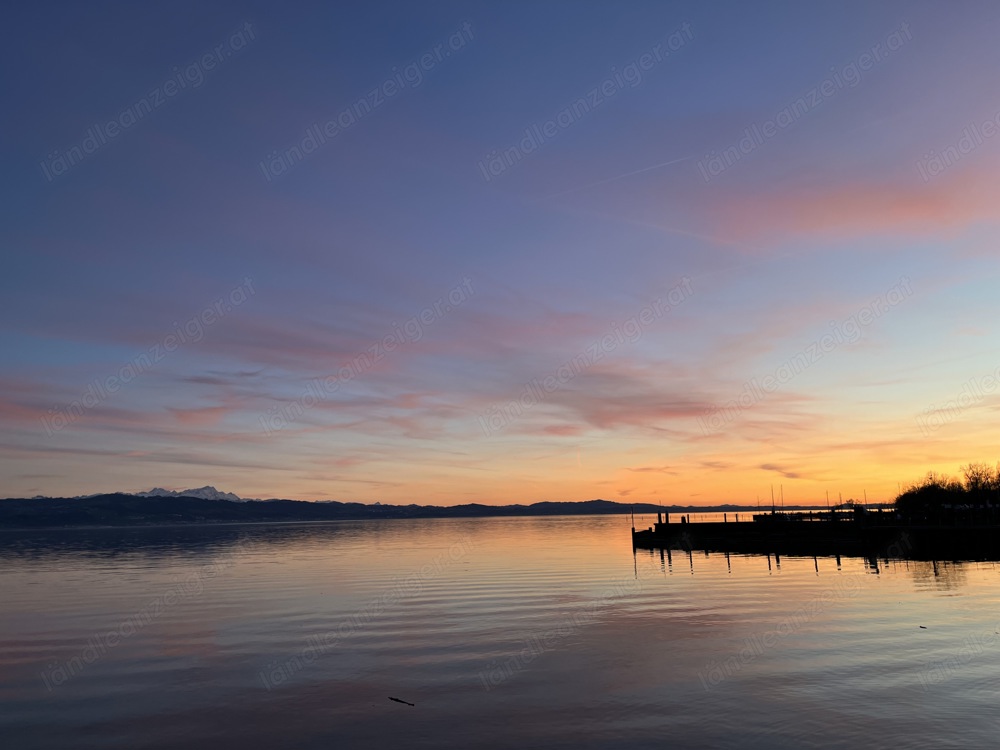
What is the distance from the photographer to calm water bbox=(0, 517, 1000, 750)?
20594mm

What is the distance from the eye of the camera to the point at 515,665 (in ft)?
93.7

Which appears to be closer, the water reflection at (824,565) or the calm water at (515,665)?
the calm water at (515,665)

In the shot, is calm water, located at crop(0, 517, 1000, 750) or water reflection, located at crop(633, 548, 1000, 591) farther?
water reflection, located at crop(633, 548, 1000, 591)

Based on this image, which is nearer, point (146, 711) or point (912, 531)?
point (146, 711)

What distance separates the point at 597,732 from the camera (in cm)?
2005

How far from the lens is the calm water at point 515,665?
20.6 meters

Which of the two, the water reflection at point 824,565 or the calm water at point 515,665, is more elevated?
the water reflection at point 824,565

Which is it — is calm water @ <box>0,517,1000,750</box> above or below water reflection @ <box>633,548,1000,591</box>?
below

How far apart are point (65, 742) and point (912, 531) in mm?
92737

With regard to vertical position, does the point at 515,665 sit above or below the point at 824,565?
below

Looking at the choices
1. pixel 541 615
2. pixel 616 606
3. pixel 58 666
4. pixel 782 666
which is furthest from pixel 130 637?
pixel 782 666

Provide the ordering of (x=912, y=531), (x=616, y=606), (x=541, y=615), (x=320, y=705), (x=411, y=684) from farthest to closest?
(x=912, y=531), (x=616, y=606), (x=541, y=615), (x=411, y=684), (x=320, y=705)

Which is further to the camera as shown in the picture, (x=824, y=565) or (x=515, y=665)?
(x=824, y=565)

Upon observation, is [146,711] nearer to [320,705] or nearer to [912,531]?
[320,705]
